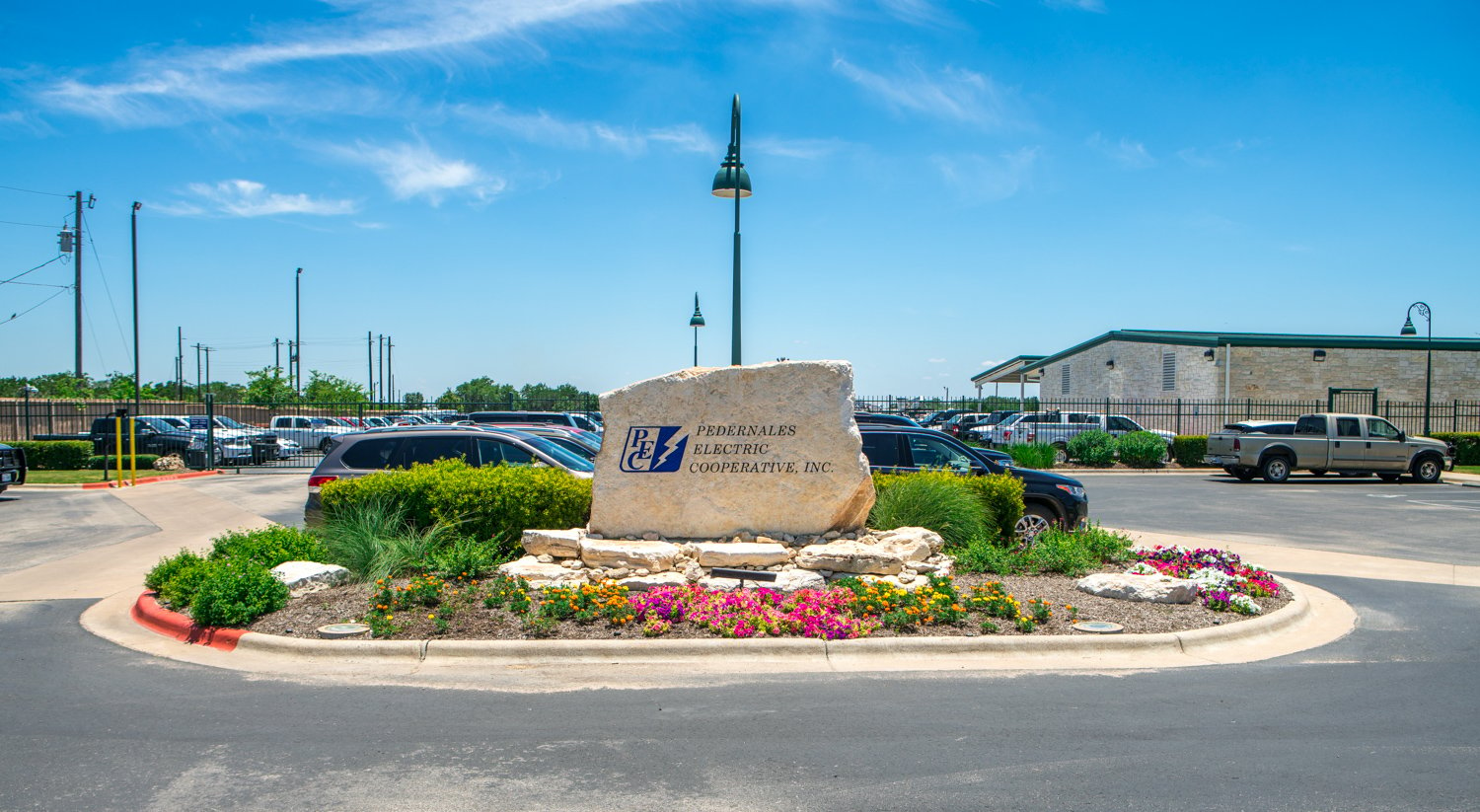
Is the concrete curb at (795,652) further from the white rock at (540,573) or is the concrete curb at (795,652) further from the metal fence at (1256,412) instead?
the metal fence at (1256,412)

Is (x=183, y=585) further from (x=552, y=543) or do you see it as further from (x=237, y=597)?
(x=552, y=543)

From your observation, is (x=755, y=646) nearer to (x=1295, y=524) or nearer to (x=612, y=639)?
(x=612, y=639)

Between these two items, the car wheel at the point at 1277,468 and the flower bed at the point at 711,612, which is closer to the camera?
the flower bed at the point at 711,612

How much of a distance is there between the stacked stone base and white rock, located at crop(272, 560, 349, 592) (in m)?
1.45

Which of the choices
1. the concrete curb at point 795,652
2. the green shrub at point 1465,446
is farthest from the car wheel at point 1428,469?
the concrete curb at point 795,652

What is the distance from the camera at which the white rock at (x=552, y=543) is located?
Result: 9211mm

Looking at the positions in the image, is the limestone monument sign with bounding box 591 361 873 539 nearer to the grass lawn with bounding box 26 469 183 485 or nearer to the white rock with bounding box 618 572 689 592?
the white rock with bounding box 618 572 689 592

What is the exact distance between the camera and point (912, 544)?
9188 mm

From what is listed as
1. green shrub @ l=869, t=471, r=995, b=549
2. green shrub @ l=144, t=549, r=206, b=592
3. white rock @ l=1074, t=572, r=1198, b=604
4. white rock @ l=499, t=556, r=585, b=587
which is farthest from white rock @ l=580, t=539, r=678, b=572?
white rock @ l=1074, t=572, r=1198, b=604

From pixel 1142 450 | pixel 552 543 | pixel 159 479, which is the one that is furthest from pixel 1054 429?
pixel 159 479

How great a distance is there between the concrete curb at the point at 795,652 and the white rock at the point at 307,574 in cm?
115

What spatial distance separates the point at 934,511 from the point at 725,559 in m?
2.62

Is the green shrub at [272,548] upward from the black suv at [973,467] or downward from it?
downward

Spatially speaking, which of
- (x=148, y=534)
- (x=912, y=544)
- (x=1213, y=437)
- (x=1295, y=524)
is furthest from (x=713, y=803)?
(x=1213, y=437)
